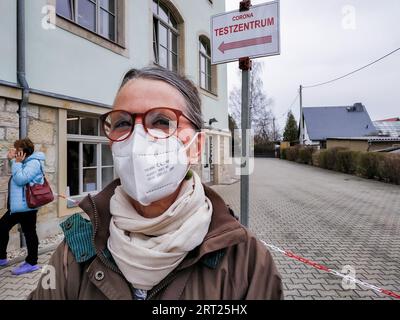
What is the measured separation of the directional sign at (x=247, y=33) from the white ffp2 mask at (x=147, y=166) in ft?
4.28

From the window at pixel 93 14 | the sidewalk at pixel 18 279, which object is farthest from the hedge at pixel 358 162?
the sidewalk at pixel 18 279

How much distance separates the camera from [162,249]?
3.89ft

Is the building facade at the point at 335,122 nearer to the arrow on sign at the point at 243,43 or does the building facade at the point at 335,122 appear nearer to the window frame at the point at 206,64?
the window frame at the point at 206,64

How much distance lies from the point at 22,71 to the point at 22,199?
84.6 inches

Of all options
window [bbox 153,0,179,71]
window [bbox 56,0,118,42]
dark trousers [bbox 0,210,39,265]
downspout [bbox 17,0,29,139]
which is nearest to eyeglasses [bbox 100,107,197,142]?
dark trousers [bbox 0,210,39,265]

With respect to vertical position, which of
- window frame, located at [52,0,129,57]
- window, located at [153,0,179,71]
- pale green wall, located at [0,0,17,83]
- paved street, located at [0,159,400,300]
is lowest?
paved street, located at [0,159,400,300]

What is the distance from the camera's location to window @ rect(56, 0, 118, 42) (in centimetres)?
570

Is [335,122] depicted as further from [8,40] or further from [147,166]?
[147,166]

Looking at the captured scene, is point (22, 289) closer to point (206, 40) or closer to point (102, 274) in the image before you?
point (102, 274)

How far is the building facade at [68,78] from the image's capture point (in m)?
4.58

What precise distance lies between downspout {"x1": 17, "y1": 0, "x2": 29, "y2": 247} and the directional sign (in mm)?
3652

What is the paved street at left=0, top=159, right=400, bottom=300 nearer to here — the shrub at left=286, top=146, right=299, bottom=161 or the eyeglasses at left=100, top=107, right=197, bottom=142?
the eyeglasses at left=100, top=107, right=197, bottom=142

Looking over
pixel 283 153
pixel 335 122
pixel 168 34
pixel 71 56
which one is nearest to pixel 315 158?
pixel 283 153

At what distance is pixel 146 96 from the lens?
1.32 m
